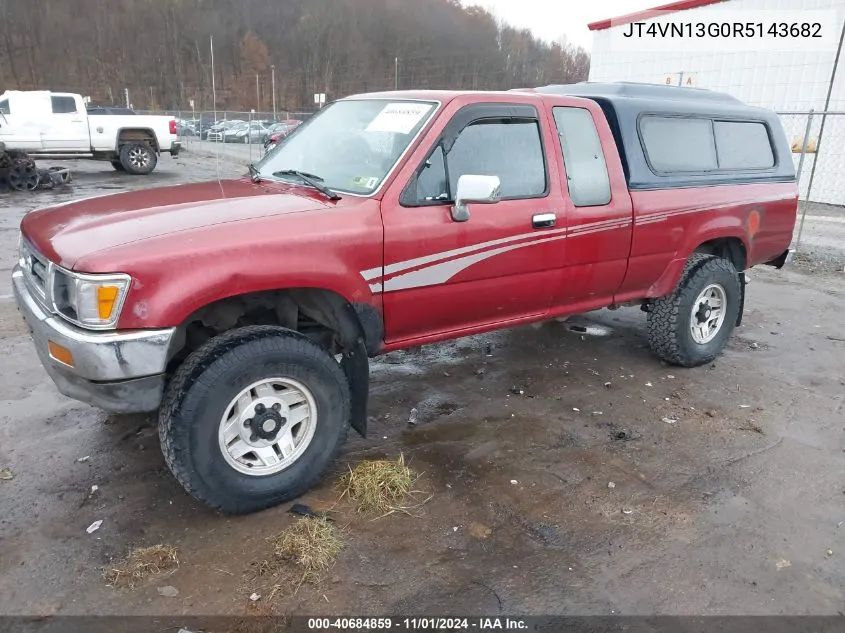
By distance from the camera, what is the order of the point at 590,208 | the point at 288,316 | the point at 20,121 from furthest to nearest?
the point at 20,121 → the point at 590,208 → the point at 288,316

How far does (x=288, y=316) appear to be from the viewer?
3.30 meters

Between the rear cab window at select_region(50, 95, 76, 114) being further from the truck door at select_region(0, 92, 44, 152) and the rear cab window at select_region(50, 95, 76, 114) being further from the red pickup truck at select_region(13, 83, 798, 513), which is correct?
the red pickup truck at select_region(13, 83, 798, 513)

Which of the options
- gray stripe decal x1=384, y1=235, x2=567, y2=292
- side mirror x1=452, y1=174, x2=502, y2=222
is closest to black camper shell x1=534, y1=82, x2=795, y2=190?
gray stripe decal x1=384, y1=235, x2=567, y2=292

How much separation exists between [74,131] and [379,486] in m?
17.3

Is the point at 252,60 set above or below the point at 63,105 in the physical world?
above

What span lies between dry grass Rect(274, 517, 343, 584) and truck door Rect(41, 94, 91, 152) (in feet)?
56.8

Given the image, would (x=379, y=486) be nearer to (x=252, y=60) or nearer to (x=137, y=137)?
(x=137, y=137)

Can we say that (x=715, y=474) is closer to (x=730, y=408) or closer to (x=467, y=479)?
(x=730, y=408)

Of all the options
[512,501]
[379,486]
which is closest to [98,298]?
[379,486]

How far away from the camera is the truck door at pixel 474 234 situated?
3279mm

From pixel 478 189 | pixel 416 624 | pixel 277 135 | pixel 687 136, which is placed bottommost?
pixel 416 624

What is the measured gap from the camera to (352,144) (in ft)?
11.9

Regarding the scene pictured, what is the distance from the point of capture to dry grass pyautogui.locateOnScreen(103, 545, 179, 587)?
2553mm

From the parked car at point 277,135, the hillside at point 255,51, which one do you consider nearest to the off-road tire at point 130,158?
the parked car at point 277,135
